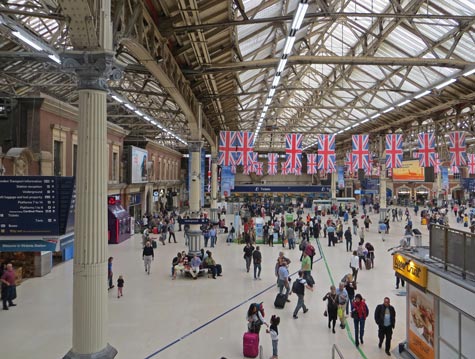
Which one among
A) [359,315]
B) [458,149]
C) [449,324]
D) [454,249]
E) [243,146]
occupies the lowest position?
[359,315]

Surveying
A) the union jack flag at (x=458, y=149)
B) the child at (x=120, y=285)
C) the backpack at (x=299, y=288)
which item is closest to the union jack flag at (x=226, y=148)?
the child at (x=120, y=285)

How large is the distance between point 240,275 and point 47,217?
312 inches

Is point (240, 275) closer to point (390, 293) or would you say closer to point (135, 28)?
point (390, 293)

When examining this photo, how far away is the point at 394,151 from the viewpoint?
24.2 m

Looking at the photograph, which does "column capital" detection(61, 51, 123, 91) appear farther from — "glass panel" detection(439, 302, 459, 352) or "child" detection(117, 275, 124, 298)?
"child" detection(117, 275, 124, 298)

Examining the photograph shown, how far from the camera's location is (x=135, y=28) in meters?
8.95

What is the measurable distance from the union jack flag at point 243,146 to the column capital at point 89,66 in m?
16.6

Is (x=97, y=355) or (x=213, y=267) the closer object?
(x=97, y=355)

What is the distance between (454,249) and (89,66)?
6964 mm

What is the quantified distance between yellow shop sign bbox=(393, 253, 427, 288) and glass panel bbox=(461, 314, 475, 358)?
1.13 metres

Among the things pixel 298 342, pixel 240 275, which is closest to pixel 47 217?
pixel 298 342

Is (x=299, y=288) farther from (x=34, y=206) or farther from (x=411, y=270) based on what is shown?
(x=34, y=206)

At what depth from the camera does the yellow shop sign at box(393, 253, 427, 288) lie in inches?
304

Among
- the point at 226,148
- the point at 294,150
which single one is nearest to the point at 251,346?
the point at 226,148
